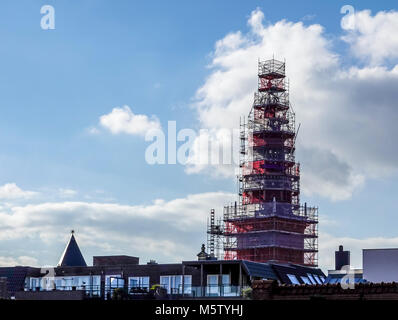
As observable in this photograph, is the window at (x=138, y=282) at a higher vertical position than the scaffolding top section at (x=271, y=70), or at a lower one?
lower

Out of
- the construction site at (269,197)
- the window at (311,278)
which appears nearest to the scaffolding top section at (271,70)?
the construction site at (269,197)

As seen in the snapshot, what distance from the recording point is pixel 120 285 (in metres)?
78.5

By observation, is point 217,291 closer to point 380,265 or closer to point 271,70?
point 380,265

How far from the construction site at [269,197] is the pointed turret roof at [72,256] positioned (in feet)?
164

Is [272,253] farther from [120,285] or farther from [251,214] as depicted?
[120,285]

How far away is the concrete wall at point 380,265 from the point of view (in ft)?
258

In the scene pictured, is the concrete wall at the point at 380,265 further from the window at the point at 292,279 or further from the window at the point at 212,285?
the window at the point at 212,285

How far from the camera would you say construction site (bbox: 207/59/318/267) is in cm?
16512

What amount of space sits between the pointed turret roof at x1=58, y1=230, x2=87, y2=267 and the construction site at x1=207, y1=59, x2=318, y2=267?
50101 mm

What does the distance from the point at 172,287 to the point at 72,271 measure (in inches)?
510

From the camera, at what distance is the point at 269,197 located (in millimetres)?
171375

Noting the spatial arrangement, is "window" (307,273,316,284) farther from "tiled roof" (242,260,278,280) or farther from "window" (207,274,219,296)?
"window" (207,274,219,296)
